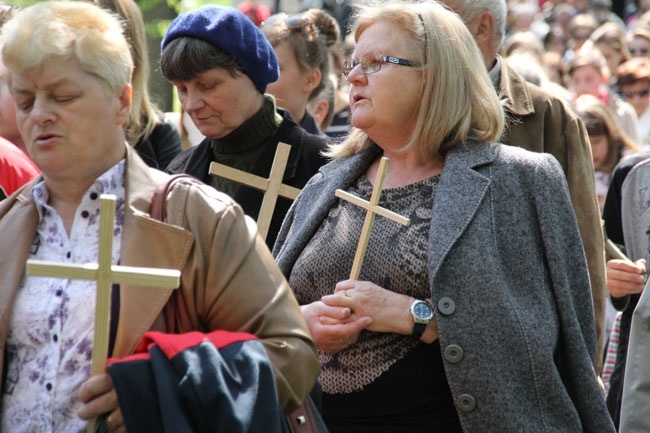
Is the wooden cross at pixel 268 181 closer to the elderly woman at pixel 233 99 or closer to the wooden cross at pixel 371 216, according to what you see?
the elderly woman at pixel 233 99

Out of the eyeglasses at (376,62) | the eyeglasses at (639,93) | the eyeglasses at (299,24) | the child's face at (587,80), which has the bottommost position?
the child's face at (587,80)

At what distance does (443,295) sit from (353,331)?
0.92ft

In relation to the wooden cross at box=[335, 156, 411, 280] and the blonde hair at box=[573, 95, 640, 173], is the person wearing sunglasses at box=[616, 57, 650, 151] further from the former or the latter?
the wooden cross at box=[335, 156, 411, 280]

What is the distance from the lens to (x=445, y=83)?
3.76 m

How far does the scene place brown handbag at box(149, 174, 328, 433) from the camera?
2.82m

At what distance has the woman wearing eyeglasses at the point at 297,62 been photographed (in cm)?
584

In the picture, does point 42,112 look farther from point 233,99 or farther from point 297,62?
point 297,62

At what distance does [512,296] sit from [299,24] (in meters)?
2.84

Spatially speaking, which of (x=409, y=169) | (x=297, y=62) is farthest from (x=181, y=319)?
(x=297, y=62)

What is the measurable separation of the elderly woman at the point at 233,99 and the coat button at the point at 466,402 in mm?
1206

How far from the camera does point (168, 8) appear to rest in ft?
30.1

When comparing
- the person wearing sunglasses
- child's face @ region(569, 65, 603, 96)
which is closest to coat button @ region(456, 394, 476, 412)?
the person wearing sunglasses

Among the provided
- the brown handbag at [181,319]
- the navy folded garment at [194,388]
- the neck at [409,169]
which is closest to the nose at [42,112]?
the brown handbag at [181,319]

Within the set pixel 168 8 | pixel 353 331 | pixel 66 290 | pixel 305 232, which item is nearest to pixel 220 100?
pixel 305 232
